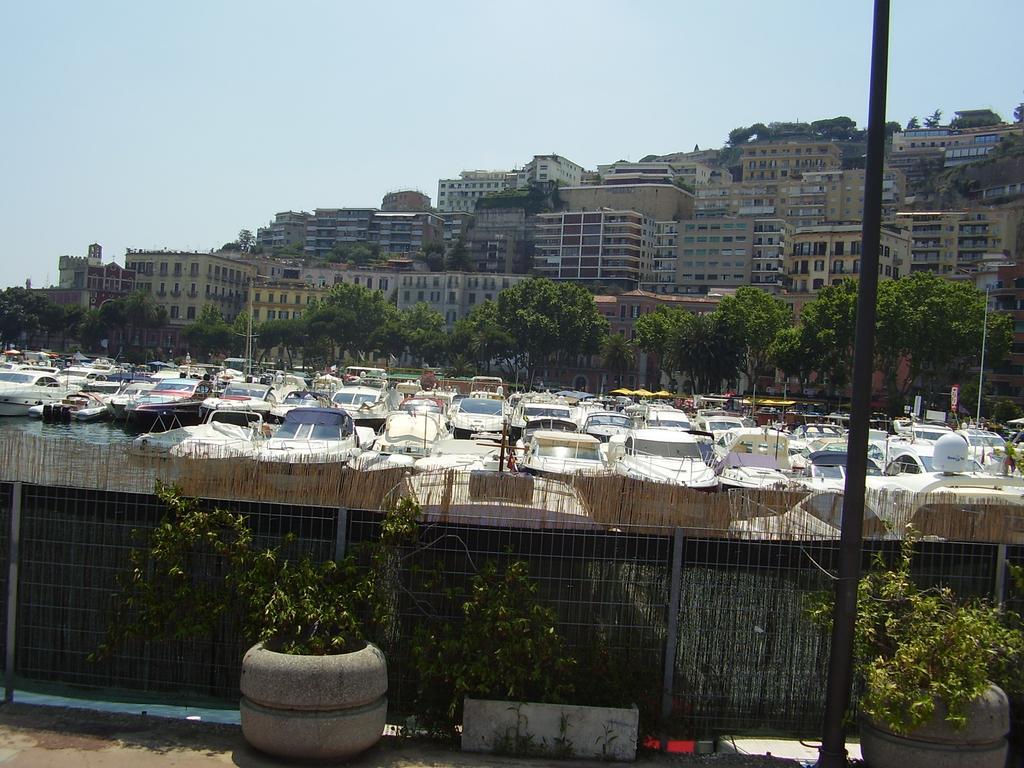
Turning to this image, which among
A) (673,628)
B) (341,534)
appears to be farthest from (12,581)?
(673,628)

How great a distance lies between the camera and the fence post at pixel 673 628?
24.7 ft

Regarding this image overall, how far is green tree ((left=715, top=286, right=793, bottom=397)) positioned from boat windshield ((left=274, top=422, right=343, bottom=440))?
77221 millimetres

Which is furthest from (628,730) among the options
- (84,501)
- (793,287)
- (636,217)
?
(636,217)

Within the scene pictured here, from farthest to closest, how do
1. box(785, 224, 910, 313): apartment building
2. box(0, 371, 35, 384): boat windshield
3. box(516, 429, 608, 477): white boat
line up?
box(785, 224, 910, 313): apartment building → box(0, 371, 35, 384): boat windshield → box(516, 429, 608, 477): white boat

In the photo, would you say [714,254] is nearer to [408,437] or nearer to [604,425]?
[604,425]

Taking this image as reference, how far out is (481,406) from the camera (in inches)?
1432

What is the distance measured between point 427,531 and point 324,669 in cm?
154

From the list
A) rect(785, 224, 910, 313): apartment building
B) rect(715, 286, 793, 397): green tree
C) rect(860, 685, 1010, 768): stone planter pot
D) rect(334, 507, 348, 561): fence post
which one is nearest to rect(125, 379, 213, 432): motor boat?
rect(334, 507, 348, 561): fence post

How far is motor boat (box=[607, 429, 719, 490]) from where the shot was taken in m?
22.3

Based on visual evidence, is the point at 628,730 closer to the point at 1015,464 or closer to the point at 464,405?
the point at 1015,464

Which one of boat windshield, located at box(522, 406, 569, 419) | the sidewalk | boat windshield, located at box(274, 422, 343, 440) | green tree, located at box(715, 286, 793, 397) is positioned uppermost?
green tree, located at box(715, 286, 793, 397)

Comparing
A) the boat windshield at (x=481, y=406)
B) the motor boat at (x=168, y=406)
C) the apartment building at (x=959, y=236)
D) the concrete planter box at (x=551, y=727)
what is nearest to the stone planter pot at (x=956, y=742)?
the concrete planter box at (x=551, y=727)

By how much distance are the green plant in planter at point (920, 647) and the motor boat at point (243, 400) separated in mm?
38501

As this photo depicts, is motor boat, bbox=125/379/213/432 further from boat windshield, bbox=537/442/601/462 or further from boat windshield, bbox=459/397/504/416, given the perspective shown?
boat windshield, bbox=537/442/601/462
